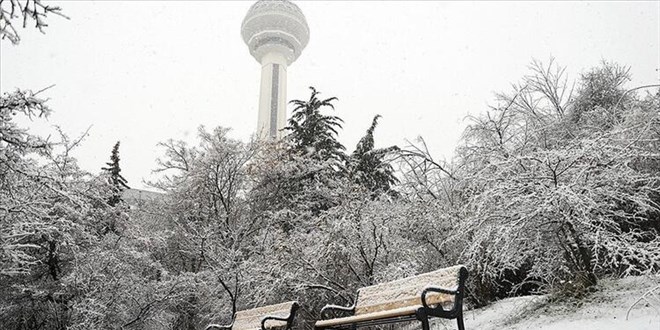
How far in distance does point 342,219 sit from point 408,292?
15.4 ft

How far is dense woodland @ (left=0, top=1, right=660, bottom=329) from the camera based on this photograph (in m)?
6.05

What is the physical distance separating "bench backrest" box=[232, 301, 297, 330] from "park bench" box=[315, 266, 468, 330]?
0.66 metres

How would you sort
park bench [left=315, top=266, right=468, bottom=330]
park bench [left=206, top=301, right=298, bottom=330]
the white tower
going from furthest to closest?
the white tower < park bench [left=206, top=301, right=298, bottom=330] < park bench [left=315, top=266, right=468, bottom=330]

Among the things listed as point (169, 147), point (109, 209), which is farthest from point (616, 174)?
point (169, 147)

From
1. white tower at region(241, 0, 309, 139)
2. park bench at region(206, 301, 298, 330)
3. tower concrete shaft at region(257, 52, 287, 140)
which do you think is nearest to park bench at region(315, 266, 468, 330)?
park bench at region(206, 301, 298, 330)

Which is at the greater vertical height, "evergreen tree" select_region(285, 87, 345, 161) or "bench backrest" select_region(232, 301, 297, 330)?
"evergreen tree" select_region(285, 87, 345, 161)

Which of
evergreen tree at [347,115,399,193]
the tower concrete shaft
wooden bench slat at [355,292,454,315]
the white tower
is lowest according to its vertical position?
wooden bench slat at [355,292,454,315]

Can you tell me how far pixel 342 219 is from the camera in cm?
966

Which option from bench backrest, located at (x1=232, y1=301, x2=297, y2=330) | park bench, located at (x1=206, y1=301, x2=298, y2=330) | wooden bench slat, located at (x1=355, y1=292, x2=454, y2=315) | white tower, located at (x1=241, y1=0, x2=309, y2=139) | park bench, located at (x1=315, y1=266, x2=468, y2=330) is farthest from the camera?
white tower, located at (x1=241, y1=0, x2=309, y2=139)

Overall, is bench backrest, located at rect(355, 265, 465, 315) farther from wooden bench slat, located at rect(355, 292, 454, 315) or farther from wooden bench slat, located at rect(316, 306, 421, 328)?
wooden bench slat, located at rect(316, 306, 421, 328)

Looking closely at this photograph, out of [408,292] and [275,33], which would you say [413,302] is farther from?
[275,33]

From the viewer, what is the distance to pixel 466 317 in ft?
25.5

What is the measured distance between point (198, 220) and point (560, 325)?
512 inches

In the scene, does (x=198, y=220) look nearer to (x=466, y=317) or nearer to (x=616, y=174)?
(x=466, y=317)
